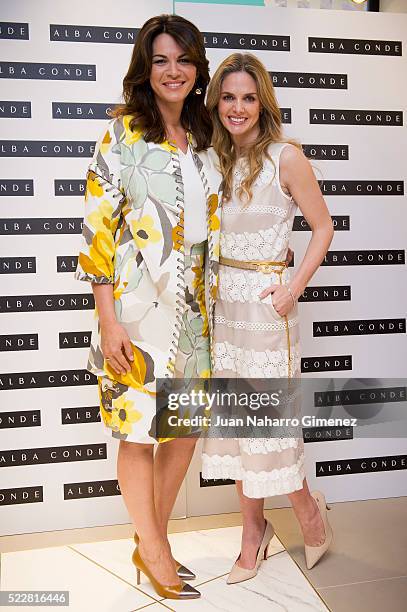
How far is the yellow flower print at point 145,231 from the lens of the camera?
2.17m

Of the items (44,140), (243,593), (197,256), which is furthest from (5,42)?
(243,593)

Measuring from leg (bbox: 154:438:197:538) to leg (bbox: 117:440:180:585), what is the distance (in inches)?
5.0

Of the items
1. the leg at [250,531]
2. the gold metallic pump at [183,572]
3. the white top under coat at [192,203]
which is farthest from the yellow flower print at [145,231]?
the gold metallic pump at [183,572]

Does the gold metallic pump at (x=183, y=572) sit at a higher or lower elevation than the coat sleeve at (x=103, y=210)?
lower

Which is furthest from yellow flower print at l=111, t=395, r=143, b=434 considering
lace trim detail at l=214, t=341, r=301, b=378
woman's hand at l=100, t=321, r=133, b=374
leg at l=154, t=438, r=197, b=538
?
lace trim detail at l=214, t=341, r=301, b=378

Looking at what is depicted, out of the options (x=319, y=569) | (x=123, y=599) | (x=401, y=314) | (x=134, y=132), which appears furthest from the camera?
(x=401, y=314)

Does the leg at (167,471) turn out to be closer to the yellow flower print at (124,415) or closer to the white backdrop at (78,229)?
the yellow flower print at (124,415)

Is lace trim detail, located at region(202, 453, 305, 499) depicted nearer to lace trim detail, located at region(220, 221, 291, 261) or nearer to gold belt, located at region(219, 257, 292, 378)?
gold belt, located at region(219, 257, 292, 378)

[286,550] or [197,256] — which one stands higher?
[197,256]

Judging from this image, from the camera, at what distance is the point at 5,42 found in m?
2.71

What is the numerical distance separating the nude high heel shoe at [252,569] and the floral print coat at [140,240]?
725 millimetres

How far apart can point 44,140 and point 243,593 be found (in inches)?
73.7

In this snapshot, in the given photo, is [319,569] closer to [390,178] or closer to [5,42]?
[390,178]

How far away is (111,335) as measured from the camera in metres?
2.19
